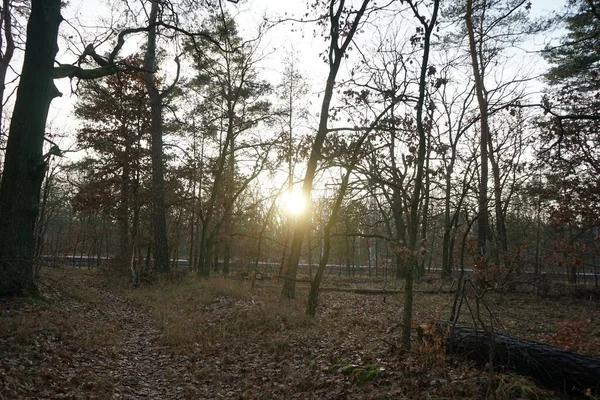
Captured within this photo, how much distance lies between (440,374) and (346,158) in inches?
230

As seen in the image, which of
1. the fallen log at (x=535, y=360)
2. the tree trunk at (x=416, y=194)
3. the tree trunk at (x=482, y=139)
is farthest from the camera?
the tree trunk at (x=482, y=139)

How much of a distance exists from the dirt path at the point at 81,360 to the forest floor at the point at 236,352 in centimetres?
2

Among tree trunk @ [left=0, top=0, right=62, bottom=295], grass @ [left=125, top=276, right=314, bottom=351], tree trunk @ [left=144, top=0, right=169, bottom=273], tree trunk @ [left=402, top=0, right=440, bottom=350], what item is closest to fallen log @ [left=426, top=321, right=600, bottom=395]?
tree trunk @ [left=402, top=0, right=440, bottom=350]

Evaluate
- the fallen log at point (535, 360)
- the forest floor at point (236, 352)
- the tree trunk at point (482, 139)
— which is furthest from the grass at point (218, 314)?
the tree trunk at point (482, 139)

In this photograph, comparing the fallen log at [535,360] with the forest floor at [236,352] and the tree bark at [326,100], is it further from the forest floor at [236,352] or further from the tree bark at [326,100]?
the tree bark at [326,100]

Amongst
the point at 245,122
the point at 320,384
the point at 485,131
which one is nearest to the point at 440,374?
the point at 320,384

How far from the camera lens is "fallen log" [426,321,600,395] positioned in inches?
205

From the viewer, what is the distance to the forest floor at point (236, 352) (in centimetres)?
559

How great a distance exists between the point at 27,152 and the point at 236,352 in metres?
6.40

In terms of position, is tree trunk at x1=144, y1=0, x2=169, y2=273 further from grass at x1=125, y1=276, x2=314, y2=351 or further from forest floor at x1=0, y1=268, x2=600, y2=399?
forest floor at x1=0, y1=268, x2=600, y2=399

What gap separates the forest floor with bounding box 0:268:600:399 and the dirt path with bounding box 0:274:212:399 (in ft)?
0.06

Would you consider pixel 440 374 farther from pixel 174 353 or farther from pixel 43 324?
pixel 43 324

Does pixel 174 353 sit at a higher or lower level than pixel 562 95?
lower

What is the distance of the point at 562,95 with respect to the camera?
512 inches
